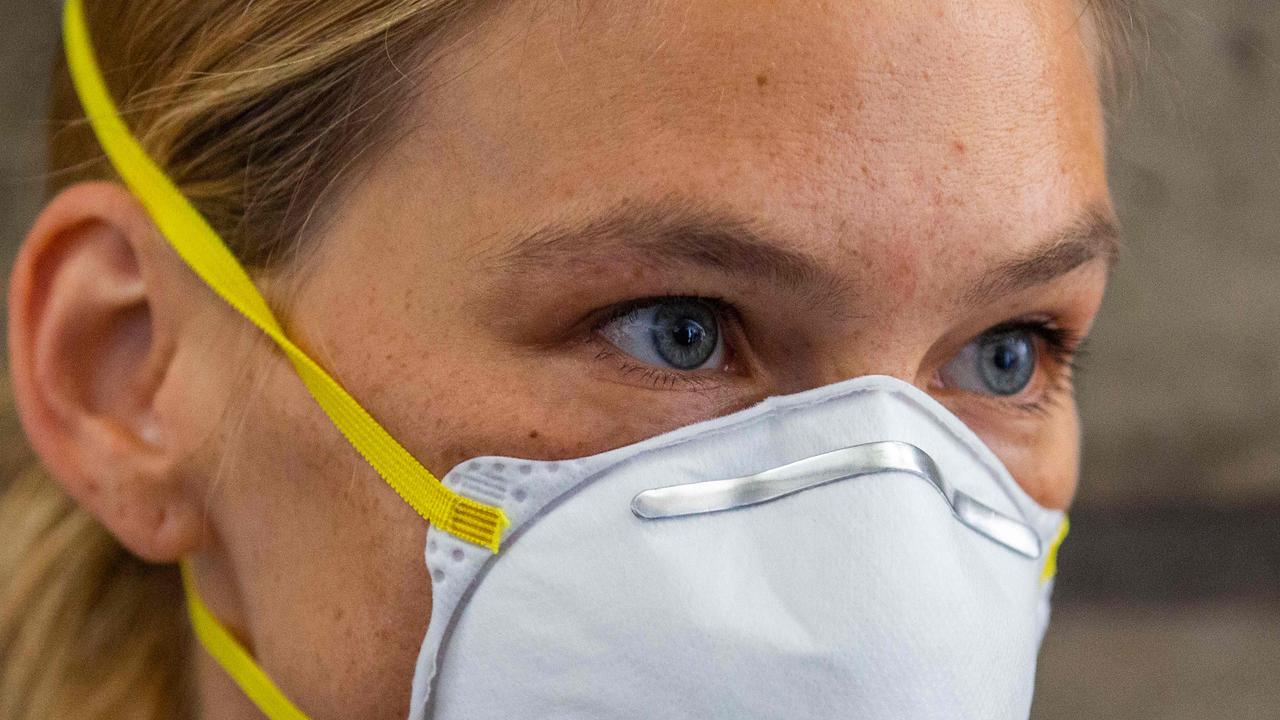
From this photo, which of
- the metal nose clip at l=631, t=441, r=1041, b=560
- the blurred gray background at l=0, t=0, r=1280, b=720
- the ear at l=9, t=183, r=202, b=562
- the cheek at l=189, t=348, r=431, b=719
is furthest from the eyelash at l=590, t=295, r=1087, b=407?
the blurred gray background at l=0, t=0, r=1280, b=720

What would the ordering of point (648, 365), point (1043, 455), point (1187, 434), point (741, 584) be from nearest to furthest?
point (741, 584) < point (648, 365) < point (1043, 455) < point (1187, 434)

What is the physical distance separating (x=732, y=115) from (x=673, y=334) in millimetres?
215

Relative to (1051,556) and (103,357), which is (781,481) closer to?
(1051,556)

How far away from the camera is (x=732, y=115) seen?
3.73 ft

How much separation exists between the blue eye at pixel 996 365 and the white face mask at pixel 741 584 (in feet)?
0.67

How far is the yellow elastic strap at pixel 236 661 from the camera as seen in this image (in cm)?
131

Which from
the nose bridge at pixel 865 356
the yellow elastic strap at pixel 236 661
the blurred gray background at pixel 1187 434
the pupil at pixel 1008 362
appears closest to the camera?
the nose bridge at pixel 865 356

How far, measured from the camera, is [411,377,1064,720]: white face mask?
1.09 m

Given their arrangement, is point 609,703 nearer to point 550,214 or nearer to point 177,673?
point 550,214

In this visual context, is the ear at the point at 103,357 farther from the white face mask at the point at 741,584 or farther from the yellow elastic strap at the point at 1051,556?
the yellow elastic strap at the point at 1051,556

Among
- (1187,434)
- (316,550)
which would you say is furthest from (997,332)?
(1187,434)

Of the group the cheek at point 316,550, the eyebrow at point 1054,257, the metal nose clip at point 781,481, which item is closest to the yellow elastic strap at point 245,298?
the cheek at point 316,550

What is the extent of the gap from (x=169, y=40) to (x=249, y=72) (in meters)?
0.13

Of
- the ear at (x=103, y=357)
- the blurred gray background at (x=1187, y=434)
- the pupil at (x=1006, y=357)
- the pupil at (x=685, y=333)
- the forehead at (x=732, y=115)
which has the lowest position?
the blurred gray background at (x=1187, y=434)
